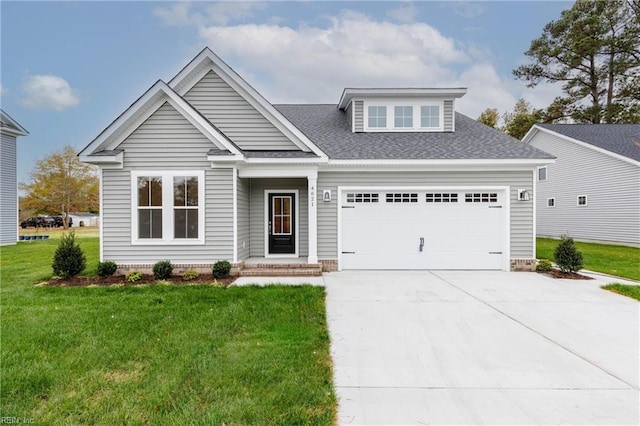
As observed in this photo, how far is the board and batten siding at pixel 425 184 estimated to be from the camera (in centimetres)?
998

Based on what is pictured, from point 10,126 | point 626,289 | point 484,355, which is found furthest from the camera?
point 10,126

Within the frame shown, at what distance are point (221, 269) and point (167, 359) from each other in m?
4.66

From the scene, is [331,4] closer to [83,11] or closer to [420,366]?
[83,11]

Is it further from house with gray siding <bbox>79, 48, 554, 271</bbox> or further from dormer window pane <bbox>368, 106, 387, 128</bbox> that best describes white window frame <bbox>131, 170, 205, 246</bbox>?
dormer window pane <bbox>368, 106, 387, 128</bbox>

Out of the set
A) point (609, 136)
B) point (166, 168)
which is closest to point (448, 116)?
point (166, 168)

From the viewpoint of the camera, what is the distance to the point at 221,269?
8.56m

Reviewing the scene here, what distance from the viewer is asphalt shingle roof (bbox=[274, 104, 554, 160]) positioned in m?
9.99

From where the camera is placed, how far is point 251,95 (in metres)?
9.70

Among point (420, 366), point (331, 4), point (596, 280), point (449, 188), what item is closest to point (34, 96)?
point (331, 4)

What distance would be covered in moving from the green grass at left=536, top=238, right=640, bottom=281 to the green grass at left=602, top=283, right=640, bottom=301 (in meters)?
1.53

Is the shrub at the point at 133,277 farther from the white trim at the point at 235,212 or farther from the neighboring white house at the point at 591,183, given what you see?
the neighboring white house at the point at 591,183

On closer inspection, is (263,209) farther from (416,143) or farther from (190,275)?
(416,143)

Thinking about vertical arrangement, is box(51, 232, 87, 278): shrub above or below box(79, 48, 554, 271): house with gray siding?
below

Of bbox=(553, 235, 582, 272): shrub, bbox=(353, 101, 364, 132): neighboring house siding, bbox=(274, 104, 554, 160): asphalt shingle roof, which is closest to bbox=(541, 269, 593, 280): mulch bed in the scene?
bbox=(553, 235, 582, 272): shrub
